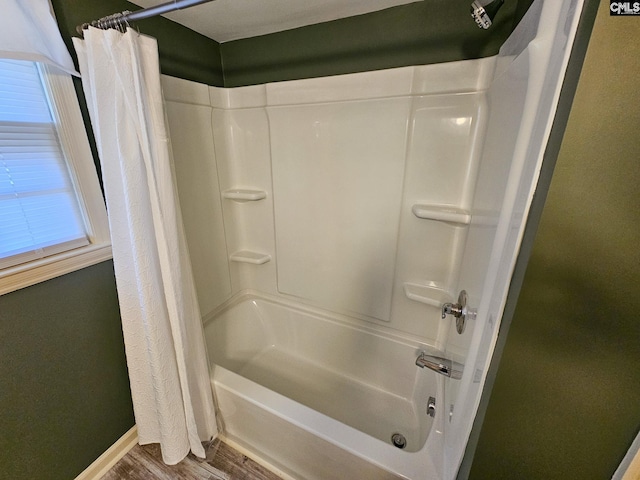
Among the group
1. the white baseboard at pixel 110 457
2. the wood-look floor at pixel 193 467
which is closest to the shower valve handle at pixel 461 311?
the wood-look floor at pixel 193 467

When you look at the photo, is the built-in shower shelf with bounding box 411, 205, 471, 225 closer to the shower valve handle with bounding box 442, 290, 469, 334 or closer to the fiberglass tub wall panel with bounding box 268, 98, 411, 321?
the fiberglass tub wall panel with bounding box 268, 98, 411, 321

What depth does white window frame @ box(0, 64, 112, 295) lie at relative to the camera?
911 millimetres

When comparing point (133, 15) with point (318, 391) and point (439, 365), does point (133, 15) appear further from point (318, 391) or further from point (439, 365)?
point (318, 391)

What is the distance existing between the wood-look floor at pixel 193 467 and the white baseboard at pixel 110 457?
2cm

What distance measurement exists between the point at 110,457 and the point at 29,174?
134 centimetres

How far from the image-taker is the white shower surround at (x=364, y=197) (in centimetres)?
89

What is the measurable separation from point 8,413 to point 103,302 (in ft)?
1.42

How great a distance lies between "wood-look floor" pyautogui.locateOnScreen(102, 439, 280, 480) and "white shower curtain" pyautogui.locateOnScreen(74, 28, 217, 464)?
0.13 m

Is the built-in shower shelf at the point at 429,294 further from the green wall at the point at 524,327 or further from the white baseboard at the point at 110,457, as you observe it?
the white baseboard at the point at 110,457

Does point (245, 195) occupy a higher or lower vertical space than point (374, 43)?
lower

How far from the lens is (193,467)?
4.14 ft

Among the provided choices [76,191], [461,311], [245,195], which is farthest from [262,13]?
[461,311]

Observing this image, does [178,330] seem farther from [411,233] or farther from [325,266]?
[411,233]

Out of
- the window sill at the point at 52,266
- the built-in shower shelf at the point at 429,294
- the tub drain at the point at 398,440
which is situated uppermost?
the window sill at the point at 52,266
